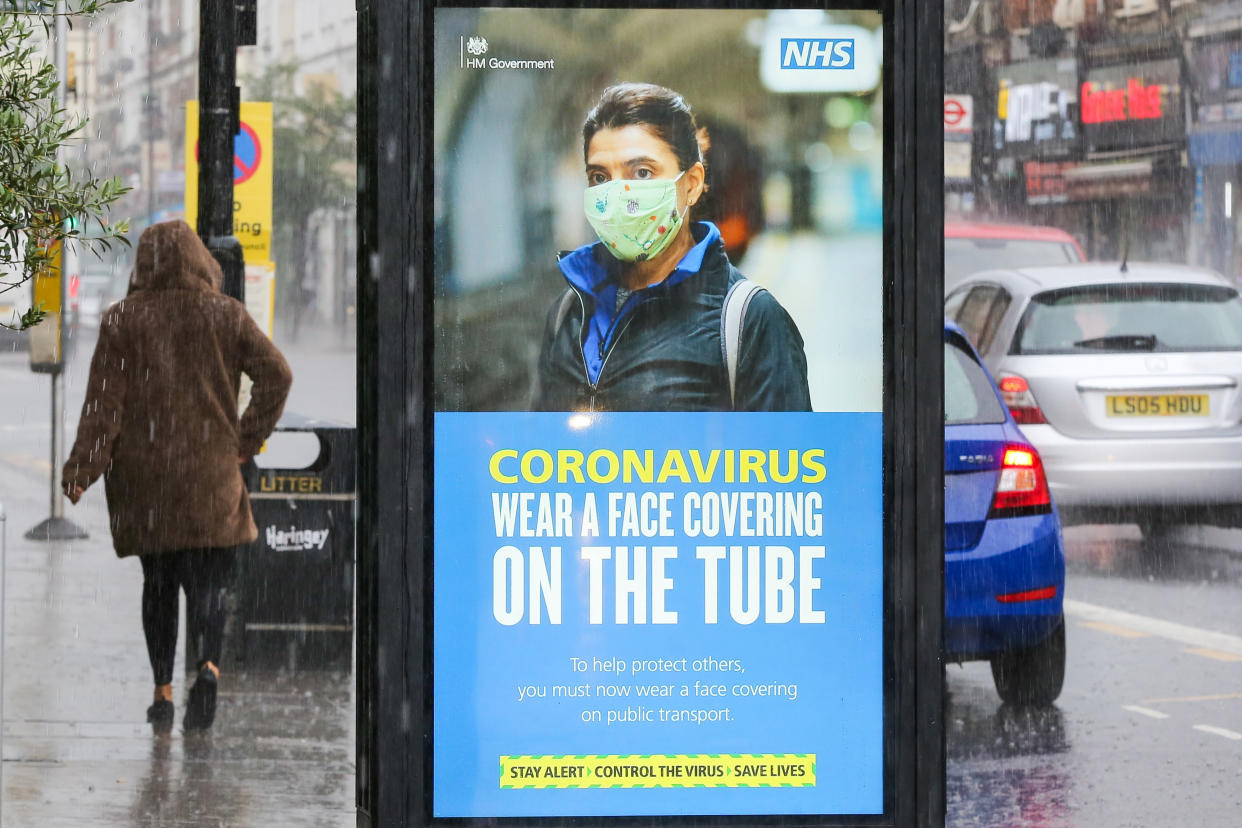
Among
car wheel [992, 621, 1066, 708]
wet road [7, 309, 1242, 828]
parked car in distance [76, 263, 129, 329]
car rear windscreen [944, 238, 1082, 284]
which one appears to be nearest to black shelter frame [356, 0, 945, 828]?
wet road [7, 309, 1242, 828]

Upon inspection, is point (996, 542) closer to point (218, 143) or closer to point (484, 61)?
point (218, 143)

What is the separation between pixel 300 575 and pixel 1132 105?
105 ft

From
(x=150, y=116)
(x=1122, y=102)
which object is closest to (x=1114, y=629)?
(x=1122, y=102)

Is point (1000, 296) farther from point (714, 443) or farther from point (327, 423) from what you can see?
point (714, 443)

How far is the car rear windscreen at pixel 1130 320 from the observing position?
38.4 ft

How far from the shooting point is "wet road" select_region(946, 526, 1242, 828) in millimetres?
6172

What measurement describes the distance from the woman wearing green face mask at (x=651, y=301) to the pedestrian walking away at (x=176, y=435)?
3.37 m

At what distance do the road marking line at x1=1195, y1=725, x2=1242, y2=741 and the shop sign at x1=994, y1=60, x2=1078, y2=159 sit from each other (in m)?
33.3

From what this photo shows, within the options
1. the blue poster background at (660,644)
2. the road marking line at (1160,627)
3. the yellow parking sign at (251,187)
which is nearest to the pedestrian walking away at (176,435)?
the yellow parking sign at (251,187)

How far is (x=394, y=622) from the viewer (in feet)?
12.6

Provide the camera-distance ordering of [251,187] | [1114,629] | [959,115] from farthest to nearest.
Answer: [959,115] < [251,187] < [1114,629]

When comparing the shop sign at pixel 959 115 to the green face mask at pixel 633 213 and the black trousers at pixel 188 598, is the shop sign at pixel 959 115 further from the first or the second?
the green face mask at pixel 633 213

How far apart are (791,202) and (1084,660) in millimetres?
5400

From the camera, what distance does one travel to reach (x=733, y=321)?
12.8ft
